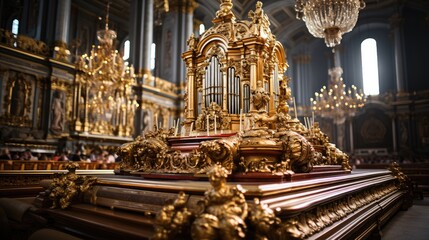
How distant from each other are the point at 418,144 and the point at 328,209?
64.1 feet

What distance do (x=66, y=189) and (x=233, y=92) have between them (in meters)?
3.36

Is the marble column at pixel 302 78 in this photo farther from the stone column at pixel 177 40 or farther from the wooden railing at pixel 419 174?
the wooden railing at pixel 419 174

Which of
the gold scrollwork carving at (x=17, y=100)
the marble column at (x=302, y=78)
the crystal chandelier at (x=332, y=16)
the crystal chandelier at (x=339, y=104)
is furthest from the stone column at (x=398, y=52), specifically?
the gold scrollwork carving at (x=17, y=100)

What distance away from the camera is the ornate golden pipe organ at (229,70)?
5.67 m

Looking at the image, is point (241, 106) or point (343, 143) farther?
point (343, 143)

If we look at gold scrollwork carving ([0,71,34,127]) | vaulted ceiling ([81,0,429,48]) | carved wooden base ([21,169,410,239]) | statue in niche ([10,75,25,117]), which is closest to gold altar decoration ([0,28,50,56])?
gold scrollwork carving ([0,71,34,127])

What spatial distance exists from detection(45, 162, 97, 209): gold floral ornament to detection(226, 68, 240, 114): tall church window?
9.55 ft

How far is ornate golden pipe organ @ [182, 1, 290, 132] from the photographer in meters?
5.67

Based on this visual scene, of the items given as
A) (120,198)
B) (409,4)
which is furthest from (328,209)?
(409,4)

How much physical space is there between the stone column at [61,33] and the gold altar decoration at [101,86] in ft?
1.91

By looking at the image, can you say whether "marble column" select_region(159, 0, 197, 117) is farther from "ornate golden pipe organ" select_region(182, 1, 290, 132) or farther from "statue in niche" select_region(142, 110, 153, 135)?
"ornate golden pipe organ" select_region(182, 1, 290, 132)

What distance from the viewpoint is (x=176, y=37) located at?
56.1ft

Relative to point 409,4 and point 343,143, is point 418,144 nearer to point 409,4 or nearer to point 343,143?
point 343,143

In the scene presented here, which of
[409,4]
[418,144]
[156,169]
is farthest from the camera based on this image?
[409,4]
